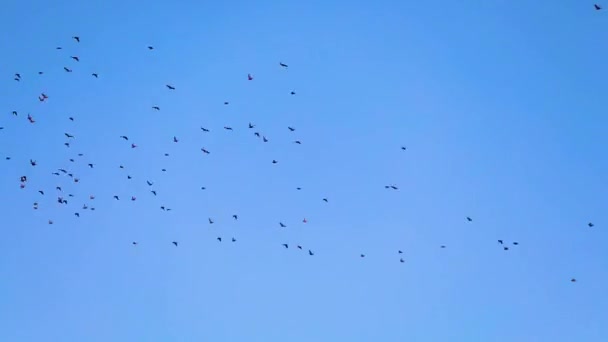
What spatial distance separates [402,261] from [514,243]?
654 cm

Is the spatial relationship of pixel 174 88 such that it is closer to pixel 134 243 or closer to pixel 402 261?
pixel 134 243

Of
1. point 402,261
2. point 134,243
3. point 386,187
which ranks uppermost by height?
point 386,187

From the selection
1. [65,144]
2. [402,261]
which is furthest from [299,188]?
[65,144]

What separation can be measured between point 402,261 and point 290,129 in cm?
966

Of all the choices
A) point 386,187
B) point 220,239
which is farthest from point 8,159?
point 386,187

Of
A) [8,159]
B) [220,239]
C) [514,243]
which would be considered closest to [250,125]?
[220,239]

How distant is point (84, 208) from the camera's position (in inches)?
1791

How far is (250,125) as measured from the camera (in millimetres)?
45781

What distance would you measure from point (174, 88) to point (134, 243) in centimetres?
927

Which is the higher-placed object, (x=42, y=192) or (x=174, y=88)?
(x=174, y=88)

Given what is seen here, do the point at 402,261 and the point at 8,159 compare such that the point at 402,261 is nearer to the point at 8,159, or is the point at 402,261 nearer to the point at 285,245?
the point at 285,245

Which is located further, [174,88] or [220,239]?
[220,239]

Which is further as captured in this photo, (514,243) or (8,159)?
(514,243)

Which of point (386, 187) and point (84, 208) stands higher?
point (386, 187)
